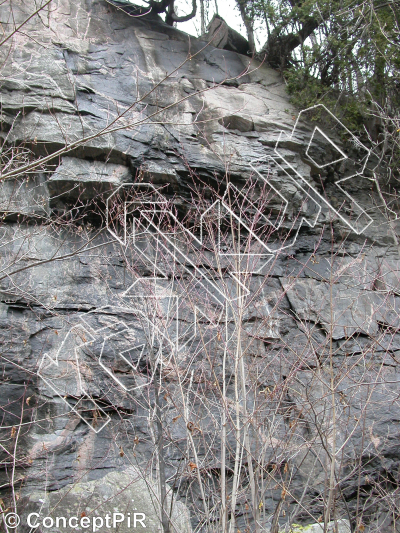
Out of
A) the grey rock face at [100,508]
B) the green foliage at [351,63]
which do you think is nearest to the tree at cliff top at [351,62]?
the green foliage at [351,63]

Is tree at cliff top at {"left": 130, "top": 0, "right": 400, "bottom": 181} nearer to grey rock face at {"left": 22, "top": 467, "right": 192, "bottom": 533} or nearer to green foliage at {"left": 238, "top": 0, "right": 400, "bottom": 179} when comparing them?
green foliage at {"left": 238, "top": 0, "right": 400, "bottom": 179}

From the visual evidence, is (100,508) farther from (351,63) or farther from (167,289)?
(351,63)

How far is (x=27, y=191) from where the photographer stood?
18.5 ft

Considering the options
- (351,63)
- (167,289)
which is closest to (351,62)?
(351,63)

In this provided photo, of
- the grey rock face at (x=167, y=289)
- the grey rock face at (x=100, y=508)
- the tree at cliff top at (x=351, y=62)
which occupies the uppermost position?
the tree at cliff top at (x=351, y=62)

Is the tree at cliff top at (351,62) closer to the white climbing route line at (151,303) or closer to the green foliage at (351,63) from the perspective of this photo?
the green foliage at (351,63)

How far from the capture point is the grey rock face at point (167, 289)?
395 cm

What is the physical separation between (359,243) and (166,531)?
4738 mm

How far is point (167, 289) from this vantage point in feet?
17.6

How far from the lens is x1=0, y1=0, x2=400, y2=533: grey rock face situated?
395cm

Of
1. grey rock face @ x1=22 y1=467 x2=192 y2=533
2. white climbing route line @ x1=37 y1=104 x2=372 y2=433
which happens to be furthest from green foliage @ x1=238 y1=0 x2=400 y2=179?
grey rock face @ x1=22 y1=467 x2=192 y2=533

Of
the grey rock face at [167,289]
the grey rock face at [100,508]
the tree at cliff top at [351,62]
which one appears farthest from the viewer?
Result: the tree at cliff top at [351,62]

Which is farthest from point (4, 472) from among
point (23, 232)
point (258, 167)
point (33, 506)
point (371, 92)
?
point (371, 92)

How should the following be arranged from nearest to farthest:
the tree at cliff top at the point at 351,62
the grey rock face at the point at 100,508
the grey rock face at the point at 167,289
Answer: the grey rock face at the point at 100,508 < the grey rock face at the point at 167,289 < the tree at cliff top at the point at 351,62
